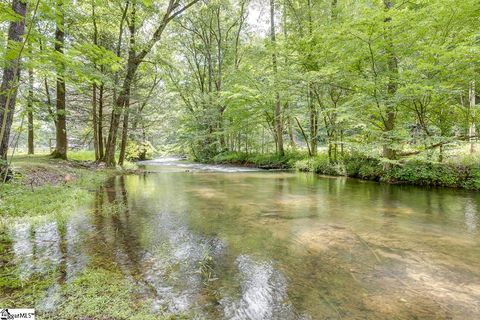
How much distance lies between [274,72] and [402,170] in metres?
8.97

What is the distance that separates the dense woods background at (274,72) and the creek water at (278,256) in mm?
1844

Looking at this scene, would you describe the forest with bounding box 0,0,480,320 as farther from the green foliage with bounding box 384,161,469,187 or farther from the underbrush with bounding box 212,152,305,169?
the underbrush with bounding box 212,152,305,169

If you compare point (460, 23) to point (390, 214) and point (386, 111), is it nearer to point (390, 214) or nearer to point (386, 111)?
point (386, 111)

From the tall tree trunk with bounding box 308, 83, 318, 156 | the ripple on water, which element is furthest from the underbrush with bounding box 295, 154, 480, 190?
the ripple on water

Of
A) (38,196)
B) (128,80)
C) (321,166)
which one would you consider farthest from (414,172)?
(128,80)

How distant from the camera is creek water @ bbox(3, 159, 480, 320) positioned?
Result: 2316 millimetres

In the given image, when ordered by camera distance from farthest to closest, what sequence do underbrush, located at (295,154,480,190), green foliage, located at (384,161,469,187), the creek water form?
green foliage, located at (384,161,469,187) < underbrush, located at (295,154,480,190) < the creek water

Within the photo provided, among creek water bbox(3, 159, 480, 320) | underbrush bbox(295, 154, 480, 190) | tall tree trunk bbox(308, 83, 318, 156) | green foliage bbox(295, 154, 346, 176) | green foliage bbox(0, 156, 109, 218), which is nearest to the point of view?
creek water bbox(3, 159, 480, 320)

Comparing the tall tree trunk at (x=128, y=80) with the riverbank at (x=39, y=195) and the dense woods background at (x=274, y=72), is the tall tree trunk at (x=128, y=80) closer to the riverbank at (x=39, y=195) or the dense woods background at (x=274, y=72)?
the dense woods background at (x=274, y=72)

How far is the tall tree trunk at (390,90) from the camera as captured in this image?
8734mm

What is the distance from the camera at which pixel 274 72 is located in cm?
1555

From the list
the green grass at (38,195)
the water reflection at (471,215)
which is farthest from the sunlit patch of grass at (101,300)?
the water reflection at (471,215)

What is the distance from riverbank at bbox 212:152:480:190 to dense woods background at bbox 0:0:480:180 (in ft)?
0.83

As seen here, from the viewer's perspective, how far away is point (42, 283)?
2.48 meters
